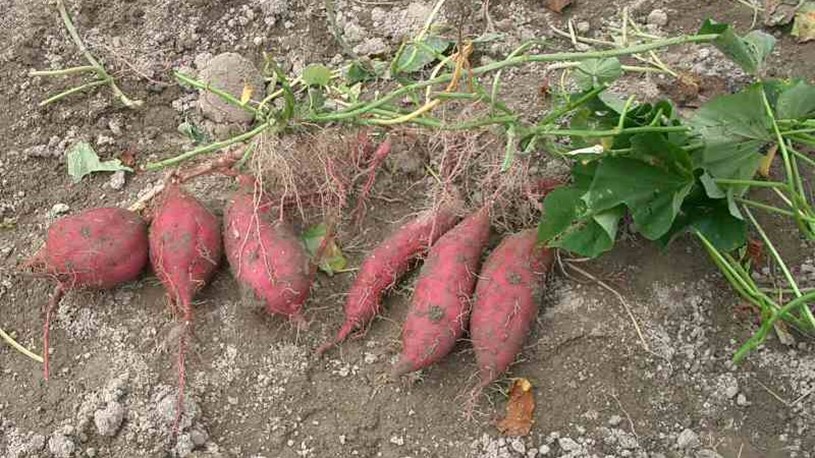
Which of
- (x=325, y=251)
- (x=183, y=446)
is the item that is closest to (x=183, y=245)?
(x=325, y=251)

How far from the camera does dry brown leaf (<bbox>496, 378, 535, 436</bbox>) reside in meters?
1.65

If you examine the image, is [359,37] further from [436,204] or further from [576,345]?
[576,345]

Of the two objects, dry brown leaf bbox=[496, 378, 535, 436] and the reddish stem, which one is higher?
the reddish stem

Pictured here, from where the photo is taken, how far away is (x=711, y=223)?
1658 millimetres

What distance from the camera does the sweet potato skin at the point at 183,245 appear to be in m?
1.79

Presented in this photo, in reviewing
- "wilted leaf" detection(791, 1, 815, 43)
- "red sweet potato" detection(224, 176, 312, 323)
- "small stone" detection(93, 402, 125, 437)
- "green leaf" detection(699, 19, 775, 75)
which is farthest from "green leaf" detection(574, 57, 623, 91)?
"small stone" detection(93, 402, 125, 437)

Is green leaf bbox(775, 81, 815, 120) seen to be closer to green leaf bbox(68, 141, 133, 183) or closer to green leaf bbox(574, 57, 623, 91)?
green leaf bbox(574, 57, 623, 91)

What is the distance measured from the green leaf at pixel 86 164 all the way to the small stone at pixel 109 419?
541 mm

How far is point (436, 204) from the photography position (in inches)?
72.1

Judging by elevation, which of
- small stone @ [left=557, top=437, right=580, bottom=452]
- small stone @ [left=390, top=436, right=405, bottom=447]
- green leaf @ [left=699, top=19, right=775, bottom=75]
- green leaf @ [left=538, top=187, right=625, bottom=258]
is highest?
green leaf @ [left=699, top=19, right=775, bottom=75]

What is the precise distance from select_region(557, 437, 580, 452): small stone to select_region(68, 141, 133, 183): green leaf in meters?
1.07

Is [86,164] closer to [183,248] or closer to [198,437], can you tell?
[183,248]

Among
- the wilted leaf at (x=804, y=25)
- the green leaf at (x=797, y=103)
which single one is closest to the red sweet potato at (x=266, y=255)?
the green leaf at (x=797, y=103)

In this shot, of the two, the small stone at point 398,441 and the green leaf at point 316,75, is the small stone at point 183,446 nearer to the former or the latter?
the small stone at point 398,441
